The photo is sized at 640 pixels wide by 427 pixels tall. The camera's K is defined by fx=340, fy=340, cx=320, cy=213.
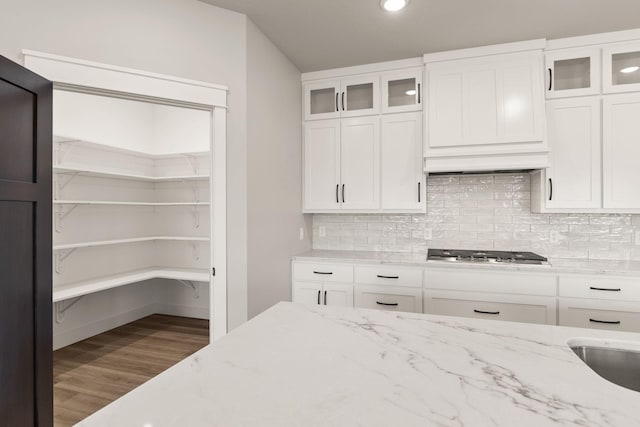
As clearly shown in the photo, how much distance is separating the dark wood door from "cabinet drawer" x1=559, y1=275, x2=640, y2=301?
10.6 ft

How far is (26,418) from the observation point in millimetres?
1588

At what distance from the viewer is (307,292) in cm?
312

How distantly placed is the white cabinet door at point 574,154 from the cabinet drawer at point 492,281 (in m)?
0.64

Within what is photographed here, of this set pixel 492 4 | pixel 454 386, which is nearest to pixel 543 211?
pixel 492 4

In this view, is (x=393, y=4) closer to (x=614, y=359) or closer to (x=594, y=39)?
(x=594, y=39)

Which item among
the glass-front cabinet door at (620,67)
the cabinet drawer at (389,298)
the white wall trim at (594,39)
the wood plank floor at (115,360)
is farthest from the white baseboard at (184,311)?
the glass-front cabinet door at (620,67)

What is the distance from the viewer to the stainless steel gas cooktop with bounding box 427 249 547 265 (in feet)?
8.72

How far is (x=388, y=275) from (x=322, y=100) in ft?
5.99

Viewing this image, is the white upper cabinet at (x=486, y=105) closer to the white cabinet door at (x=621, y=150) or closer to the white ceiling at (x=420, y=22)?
the white ceiling at (x=420, y=22)

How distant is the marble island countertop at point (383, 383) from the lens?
0.64 m

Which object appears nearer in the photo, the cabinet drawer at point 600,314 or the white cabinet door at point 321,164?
the cabinet drawer at point 600,314

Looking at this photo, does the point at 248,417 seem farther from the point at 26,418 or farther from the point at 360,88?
the point at 360,88

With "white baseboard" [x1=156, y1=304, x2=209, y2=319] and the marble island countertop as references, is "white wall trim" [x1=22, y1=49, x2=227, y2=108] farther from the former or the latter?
"white baseboard" [x1=156, y1=304, x2=209, y2=319]

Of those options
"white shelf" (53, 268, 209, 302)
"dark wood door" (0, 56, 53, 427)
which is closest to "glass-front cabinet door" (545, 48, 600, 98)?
"dark wood door" (0, 56, 53, 427)
